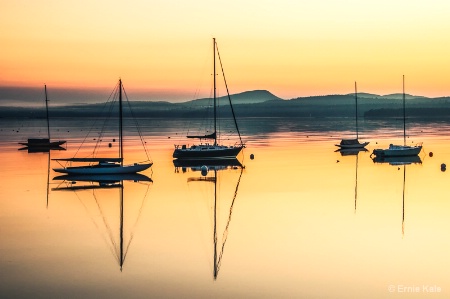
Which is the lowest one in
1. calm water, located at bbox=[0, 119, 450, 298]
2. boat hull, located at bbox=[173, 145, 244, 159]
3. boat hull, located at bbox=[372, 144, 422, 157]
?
calm water, located at bbox=[0, 119, 450, 298]

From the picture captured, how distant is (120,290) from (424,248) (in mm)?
10607

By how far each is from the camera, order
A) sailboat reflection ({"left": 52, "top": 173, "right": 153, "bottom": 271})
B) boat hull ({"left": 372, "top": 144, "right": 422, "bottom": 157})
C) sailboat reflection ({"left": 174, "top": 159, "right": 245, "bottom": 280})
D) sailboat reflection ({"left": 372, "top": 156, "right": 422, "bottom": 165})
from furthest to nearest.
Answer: boat hull ({"left": 372, "top": 144, "right": 422, "bottom": 157}) < sailboat reflection ({"left": 372, "top": 156, "right": 422, "bottom": 165}) < sailboat reflection ({"left": 52, "top": 173, "right": 153, "bottom": 271}) < sailboat reflection ({"left": 174, "top": 159, "right": 245, "bottom": 280})

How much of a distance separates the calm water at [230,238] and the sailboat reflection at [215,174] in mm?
125

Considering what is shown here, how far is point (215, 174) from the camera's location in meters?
46.1

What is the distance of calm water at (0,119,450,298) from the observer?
57.2ft

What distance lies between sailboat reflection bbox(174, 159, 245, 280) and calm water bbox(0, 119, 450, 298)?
12cm

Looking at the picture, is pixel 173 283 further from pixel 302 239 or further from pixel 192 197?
A: pixel 192 197

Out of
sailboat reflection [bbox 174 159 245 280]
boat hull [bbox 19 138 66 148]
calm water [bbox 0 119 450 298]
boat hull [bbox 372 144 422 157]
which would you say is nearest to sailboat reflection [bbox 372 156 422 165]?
boat hull [bbox 372 144 422 157]

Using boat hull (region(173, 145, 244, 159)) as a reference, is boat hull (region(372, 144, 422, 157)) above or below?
below

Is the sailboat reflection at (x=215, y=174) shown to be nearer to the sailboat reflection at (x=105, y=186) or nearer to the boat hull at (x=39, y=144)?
the sailboat reflection at (x=105, y=186)

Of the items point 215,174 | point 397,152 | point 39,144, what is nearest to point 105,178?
point 215,174

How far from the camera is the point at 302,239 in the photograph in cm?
2300

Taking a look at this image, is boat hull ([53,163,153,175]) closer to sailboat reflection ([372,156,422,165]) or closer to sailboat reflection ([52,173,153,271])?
sailboat reflection ([52,173,153,271])

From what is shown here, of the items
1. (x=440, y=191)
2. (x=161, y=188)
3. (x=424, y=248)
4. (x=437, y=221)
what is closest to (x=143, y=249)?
(x=424, y=248)
